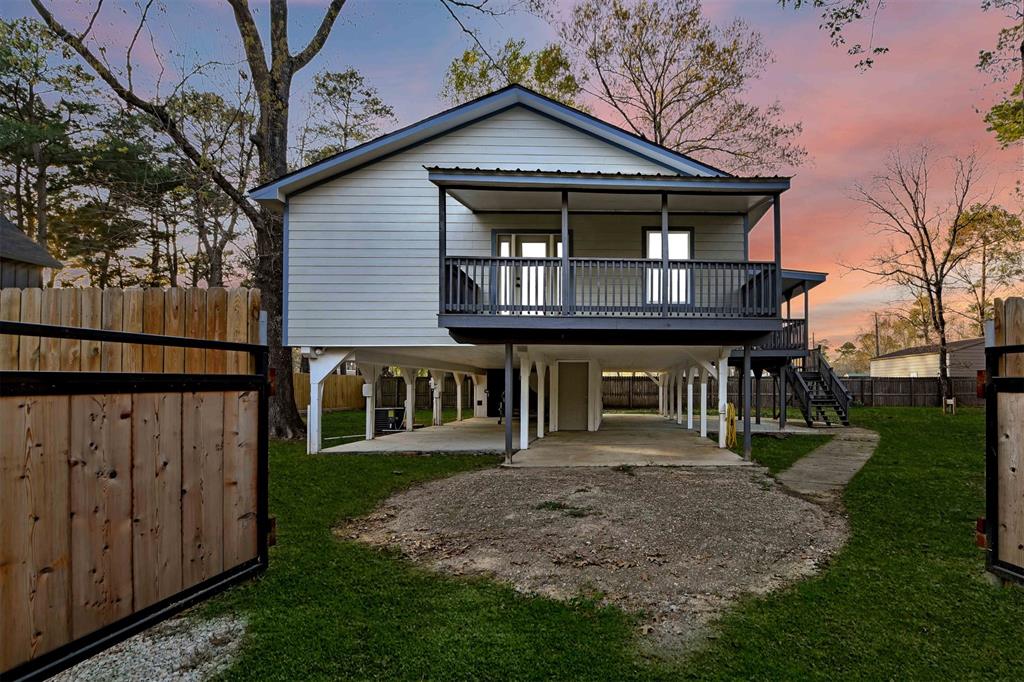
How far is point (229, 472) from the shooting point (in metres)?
3.74

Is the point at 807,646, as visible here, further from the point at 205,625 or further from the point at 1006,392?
the point at 205,625

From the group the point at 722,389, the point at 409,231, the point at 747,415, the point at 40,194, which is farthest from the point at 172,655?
the point at 40,194

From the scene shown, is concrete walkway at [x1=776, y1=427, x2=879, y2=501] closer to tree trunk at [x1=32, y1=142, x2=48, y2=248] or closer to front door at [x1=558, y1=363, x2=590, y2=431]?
front door at [x1=558, y1=363, x2=590, y2=431]

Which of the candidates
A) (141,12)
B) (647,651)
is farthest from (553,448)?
(141,12)

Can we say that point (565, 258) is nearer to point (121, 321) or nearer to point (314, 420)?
point (314, 420)

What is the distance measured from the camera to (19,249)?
54.9 ft

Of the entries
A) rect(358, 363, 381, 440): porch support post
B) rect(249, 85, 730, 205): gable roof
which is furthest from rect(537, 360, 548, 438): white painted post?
rect(249, 85, 730, 205): gable roof

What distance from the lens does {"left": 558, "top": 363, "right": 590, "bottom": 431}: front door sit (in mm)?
15273

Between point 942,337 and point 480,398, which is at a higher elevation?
point 942,337

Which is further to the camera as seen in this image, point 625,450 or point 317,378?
point 317,378

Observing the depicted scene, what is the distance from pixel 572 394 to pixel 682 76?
15046 mm

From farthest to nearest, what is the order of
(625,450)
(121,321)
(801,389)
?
(801,389) → (625,450) → (121,321)

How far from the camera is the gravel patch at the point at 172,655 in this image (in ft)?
9.64

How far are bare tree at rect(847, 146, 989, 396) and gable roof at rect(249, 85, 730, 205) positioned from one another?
1927 centimetres
